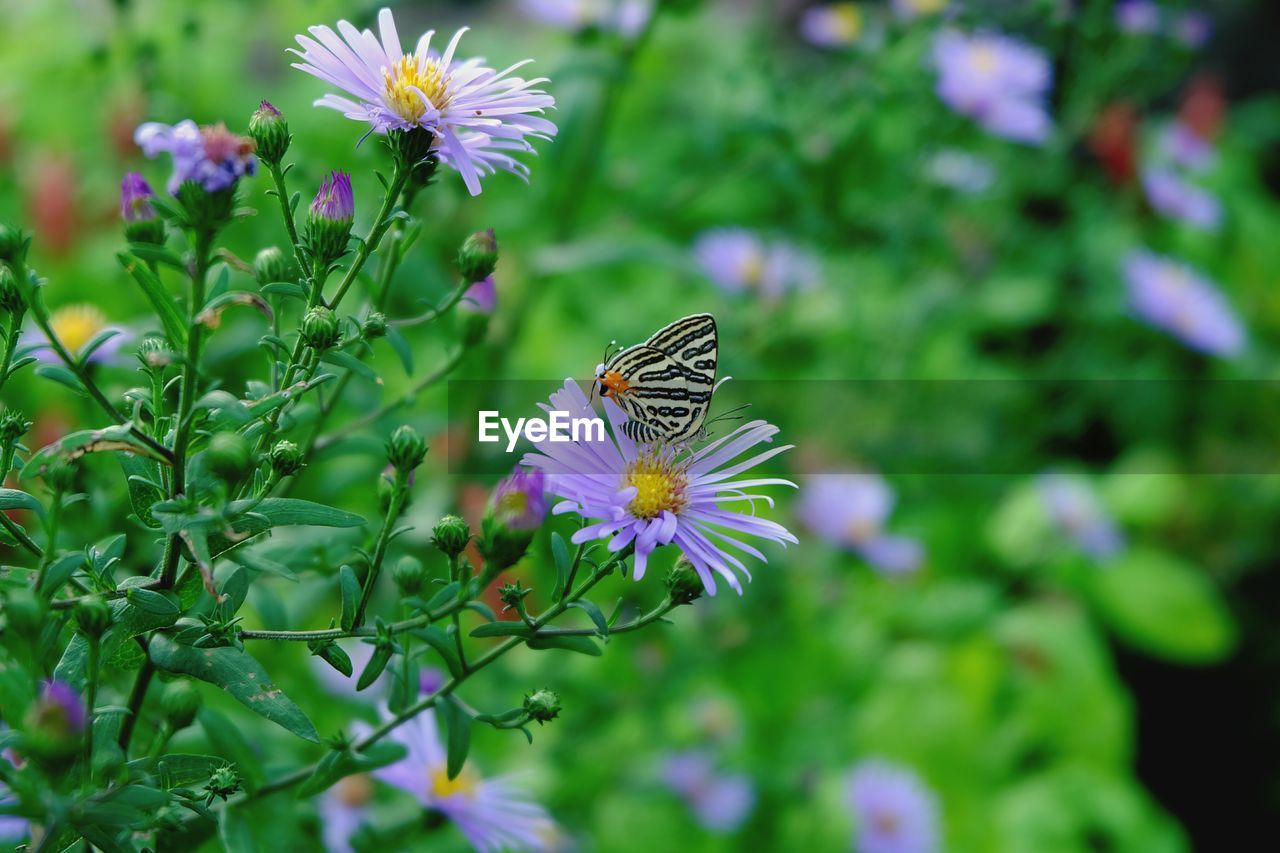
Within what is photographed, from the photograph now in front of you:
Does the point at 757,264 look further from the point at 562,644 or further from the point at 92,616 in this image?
the point at 92,616

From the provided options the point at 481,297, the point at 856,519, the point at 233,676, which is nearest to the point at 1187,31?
the point at 856,519

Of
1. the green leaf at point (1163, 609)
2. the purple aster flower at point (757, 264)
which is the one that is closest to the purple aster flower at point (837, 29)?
the purple aster flower at point (757, 264)

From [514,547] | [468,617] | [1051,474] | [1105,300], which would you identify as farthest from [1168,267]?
[514,547]

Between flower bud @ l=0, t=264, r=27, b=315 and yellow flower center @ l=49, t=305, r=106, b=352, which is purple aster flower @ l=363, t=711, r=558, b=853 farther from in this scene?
yellow flower center @ l=49, t=305, r=106, b=352

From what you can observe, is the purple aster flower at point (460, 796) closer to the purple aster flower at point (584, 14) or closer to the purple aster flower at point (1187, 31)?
the purple aster flower at point (584, 14)

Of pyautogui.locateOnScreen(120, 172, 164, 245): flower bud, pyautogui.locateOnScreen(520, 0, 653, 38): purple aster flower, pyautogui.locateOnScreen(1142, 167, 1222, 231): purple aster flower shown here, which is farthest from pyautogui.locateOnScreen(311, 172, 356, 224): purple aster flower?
pyautogui.locateOnScreen(1142, 167, 1222, 231): purple aster flower

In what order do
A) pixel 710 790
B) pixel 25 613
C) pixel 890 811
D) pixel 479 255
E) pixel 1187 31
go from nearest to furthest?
pixel 25 613, pixel 479 255, pixel 710 790, pixel 890 811, pixel 1187 31
